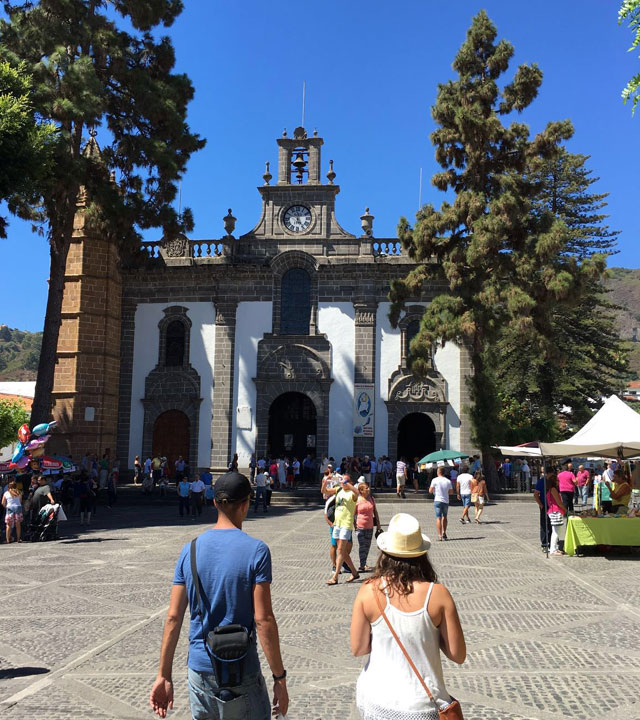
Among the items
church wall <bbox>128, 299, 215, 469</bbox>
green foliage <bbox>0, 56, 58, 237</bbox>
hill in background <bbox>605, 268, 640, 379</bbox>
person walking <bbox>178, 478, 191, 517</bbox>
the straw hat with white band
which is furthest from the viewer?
hill in background <bbox>605, 268, 640, 379</bbox>

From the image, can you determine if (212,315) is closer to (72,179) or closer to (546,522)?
(72,179)

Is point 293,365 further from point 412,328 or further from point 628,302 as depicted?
point 628,302

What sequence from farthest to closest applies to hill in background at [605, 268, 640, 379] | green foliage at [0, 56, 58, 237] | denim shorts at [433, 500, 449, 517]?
Result: 1. hill in background at [605, 268, 640, 379]
2. green foliage at [0, 56, 58, 237]
3. denim shorts at [433, 500, 449, 517]

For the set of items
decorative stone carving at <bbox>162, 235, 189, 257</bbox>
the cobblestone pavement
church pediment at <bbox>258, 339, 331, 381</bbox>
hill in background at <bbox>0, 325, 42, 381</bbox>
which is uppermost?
hill in background at <bbox>0, 325, 42, 381</bbox>

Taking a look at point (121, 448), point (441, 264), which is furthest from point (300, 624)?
point (121, 448)

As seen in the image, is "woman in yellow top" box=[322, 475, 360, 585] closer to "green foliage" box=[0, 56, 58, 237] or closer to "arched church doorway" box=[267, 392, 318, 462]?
"green foliage" box=[0, 56, 58, 237]

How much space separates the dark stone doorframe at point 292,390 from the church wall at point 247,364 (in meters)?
0.25

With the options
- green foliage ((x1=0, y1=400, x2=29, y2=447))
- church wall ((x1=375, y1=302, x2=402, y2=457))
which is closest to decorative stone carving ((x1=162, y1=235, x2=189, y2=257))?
church wall ((x1=375, y1=302, x2=402, y2=457))

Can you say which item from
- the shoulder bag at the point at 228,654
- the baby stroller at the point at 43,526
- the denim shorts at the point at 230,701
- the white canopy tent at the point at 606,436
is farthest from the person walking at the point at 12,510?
the shoulder bag at the point at 228,654

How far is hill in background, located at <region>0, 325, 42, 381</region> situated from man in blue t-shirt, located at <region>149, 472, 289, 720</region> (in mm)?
90960

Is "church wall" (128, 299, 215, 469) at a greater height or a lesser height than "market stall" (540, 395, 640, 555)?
greater

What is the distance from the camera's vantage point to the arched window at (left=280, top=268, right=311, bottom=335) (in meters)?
29.6

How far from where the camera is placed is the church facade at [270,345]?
28.3 metres

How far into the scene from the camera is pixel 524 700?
537 cm
